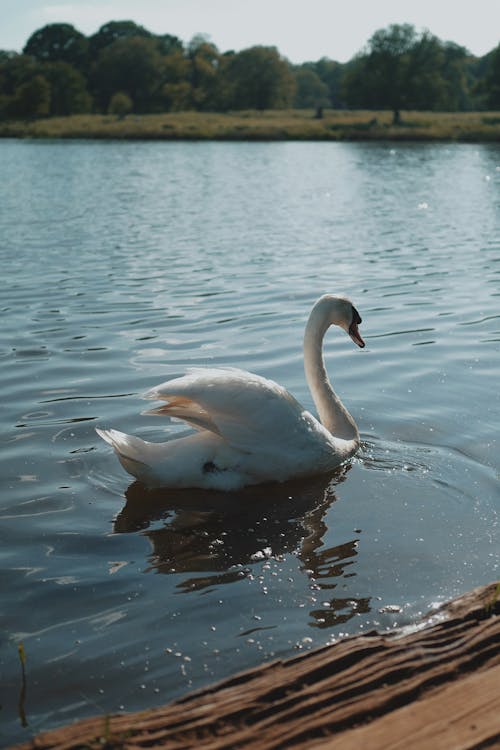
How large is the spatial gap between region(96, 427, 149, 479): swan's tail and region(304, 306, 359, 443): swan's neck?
179 centimetres

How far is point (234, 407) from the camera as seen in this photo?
605 centimetres

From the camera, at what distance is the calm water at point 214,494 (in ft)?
14.4

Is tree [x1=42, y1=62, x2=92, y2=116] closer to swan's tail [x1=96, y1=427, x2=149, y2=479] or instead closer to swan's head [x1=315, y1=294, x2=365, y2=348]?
Result: swan's head [x1=315, y1=294, x2=365, y2=348]

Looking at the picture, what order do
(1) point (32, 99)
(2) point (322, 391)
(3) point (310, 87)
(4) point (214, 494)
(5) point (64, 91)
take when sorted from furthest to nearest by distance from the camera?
(3) point (310, 87) → (5) point (64, 91) → (1) point (32, 99) → (2) point (322, 391) → (4) point (214, 494)

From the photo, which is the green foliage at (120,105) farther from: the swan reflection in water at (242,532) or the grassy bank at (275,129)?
the swan reflection in water at (242,532)

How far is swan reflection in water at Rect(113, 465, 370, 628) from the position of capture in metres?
5.04

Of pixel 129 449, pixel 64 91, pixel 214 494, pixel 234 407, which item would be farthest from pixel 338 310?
pixel 64 91

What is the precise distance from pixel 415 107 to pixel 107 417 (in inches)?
4066

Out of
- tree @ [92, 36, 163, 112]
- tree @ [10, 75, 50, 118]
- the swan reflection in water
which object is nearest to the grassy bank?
tree @ [10, 75, 50, 118]

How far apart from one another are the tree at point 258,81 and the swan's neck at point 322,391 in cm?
11229

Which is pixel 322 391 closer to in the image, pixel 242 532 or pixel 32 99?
pixel 242 532

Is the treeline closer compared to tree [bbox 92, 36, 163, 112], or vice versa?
the treeline

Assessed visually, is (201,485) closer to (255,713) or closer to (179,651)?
(179,651)

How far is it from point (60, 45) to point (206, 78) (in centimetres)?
3383
